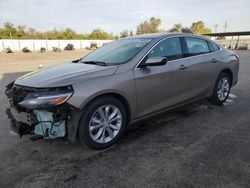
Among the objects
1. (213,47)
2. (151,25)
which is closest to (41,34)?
(151,25)

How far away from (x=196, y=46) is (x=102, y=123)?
8.40 feet

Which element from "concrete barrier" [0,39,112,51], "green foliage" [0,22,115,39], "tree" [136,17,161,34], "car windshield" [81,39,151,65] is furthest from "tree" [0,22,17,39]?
"car windshield" [81,39,151,65]

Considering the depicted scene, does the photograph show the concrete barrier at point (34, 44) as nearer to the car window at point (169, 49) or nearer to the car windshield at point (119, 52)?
the car windshield at point (119, 52)

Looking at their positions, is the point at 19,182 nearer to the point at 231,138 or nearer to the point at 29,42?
the point at 231,138

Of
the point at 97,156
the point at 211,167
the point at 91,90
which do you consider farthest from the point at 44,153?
the point at 211,167

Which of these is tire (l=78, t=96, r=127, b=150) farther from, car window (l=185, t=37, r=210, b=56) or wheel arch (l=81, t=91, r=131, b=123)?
car window (l=185, t=37, r=210, b=56)

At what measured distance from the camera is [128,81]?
11.0ft

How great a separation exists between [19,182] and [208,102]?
4.31 m

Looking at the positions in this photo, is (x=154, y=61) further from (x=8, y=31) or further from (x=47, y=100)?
(x=8, y=31)

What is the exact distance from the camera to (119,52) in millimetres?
3986

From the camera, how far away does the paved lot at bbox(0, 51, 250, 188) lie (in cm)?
259

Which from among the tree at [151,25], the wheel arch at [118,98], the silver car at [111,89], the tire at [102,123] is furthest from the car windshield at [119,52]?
the tree at [151,25]

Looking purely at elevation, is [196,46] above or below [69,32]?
below

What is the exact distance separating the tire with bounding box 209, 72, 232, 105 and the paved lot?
37.5 inches
